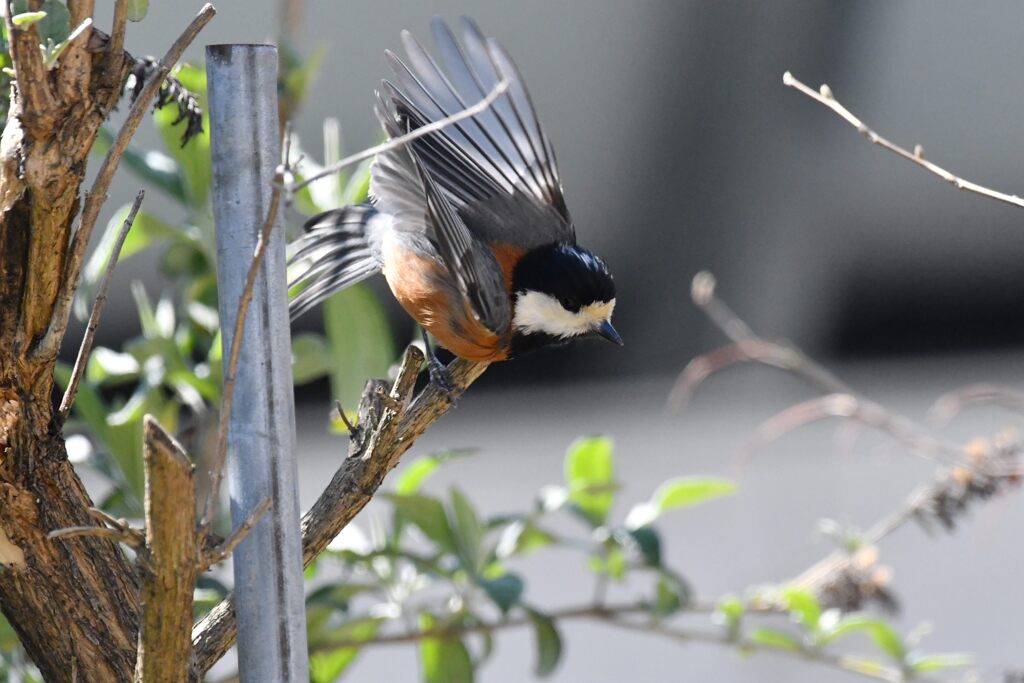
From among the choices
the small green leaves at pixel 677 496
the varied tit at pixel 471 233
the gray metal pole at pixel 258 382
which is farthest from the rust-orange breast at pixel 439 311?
the gray metal pole at pixel 258 382

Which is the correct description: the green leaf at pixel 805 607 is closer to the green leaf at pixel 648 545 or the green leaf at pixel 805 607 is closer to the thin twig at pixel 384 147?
the green leaf at pixel 648 545

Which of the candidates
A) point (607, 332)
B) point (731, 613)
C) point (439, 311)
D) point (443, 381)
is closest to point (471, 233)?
point (439, 311)

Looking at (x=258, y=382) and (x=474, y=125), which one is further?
(x=474, y=125)

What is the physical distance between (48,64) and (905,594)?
3.79 m

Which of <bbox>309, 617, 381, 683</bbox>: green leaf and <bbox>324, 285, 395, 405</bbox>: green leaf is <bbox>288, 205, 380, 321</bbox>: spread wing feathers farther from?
<bbox>309, 617, 381, 683</bbox>: green leaf

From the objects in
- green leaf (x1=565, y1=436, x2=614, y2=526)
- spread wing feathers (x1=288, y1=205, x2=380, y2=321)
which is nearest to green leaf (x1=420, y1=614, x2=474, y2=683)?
green leaf (x1=565, y1=436, x2=614, y2=526)

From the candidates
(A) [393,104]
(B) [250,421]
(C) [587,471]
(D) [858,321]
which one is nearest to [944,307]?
(D) [858,321]

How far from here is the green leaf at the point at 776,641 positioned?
5.54ft

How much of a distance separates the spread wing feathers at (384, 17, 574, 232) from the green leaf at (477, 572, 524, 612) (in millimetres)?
490

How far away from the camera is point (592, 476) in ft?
5.79

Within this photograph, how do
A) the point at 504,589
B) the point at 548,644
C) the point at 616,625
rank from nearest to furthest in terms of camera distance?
the point at 504,589, the point at 548,644, the point at 616,625

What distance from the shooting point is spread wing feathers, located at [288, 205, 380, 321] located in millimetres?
1663

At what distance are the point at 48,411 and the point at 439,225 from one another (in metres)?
0.51

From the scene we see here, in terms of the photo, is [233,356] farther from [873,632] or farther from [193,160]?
→ [873,632]
